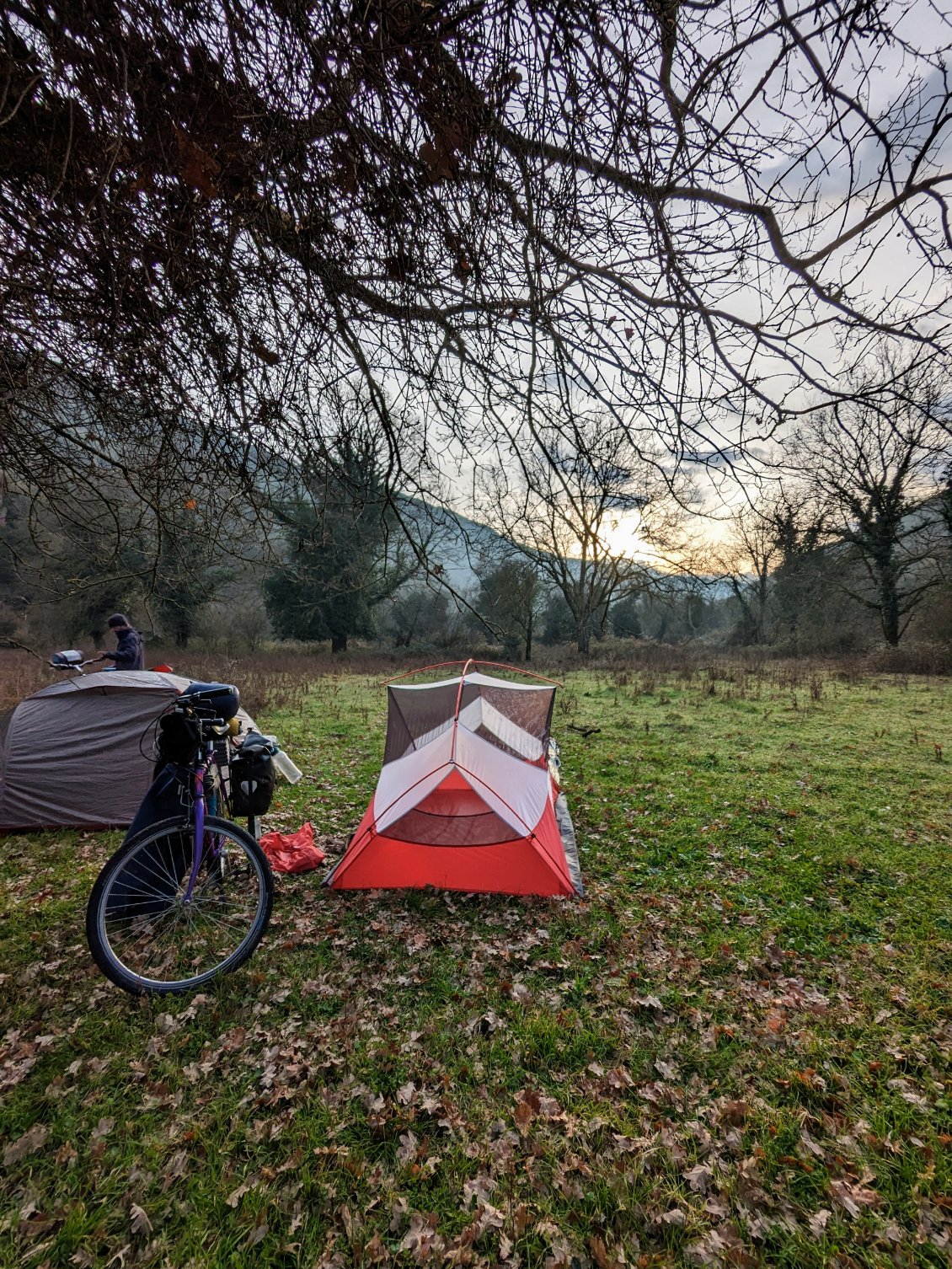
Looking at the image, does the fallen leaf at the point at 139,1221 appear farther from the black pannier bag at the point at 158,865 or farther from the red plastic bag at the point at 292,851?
the red plastic bag at the point at 292,851

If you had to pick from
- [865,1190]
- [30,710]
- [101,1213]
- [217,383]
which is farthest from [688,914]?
[30,710]

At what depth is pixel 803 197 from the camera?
180 centimetres

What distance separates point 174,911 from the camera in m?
3.25

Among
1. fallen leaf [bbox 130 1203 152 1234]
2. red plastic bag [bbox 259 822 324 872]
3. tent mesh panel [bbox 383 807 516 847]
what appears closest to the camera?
fallen leaf [bbox 130 1203 152 1234]

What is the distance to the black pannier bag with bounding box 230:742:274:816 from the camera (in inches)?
140

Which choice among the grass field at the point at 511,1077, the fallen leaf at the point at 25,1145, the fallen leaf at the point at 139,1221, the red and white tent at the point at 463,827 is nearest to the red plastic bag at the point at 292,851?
the grass field at the point at 511,1077

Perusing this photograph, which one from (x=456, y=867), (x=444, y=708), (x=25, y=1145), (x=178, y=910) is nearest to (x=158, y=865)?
(x=178, y=910)

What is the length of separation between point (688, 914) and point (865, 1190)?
6.63 ft

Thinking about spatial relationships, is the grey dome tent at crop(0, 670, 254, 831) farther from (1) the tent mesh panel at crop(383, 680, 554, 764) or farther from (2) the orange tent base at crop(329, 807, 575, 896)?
(2) the orange tent base at crop(329, 807, 575, 896)

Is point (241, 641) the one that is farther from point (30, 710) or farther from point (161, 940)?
point (161, 940)

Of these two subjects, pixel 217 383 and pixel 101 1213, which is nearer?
Result: pixel 101 1213

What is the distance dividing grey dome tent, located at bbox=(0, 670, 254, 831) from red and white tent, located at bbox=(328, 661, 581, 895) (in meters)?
2.53

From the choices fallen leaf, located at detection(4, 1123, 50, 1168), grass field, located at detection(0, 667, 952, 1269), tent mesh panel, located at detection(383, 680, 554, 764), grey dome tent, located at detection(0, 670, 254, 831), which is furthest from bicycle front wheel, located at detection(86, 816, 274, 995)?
grey dome tent, located at detection(0, 670, 254, 831)

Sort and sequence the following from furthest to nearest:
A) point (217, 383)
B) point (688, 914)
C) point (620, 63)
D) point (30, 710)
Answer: point (30, 710) → point (688, 914) → point (217, 383) → point (620, 63)
